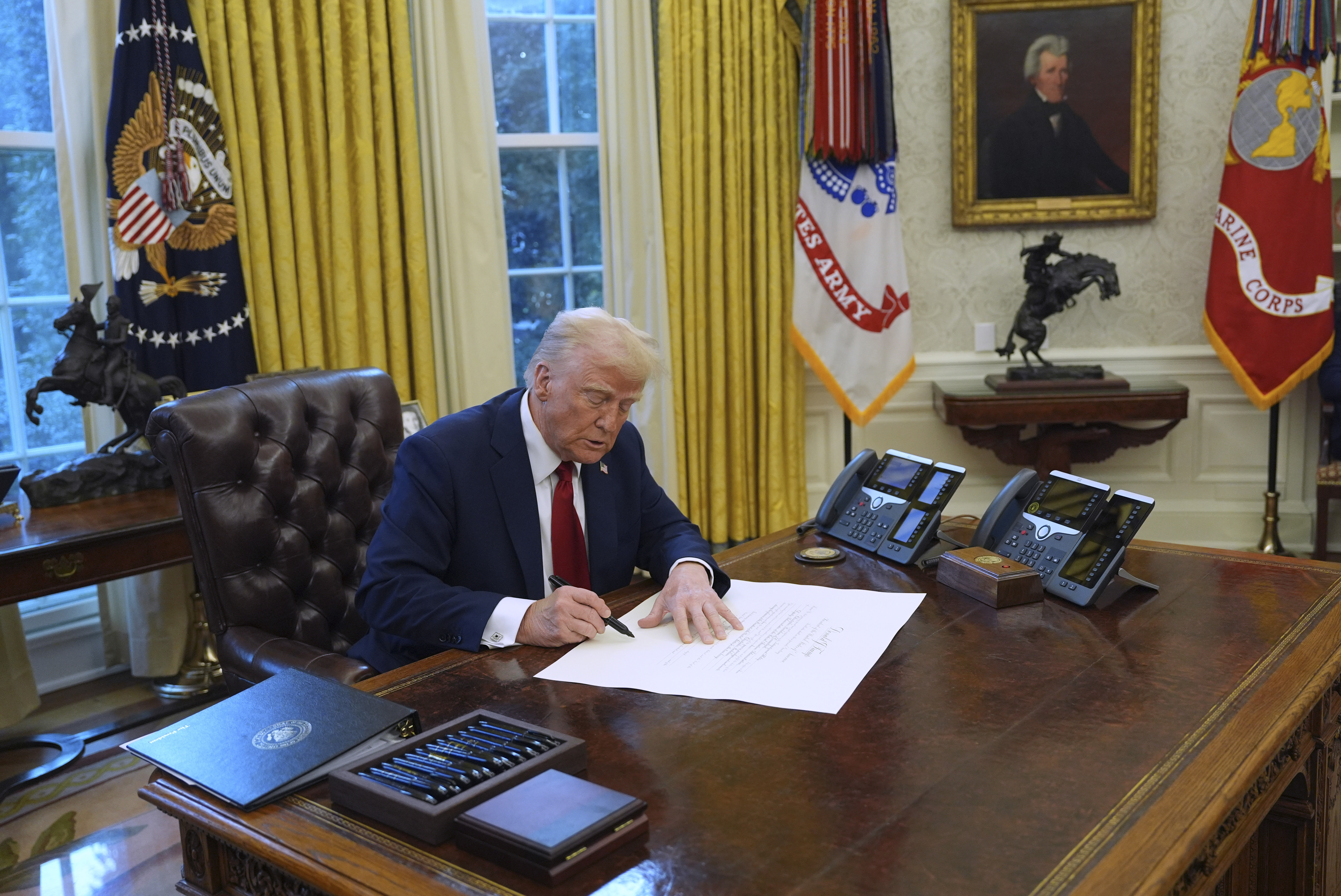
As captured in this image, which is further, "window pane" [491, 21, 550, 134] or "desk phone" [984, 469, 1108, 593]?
"window pane" [491, 21, 550, 134]

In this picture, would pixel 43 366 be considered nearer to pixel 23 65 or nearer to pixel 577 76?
pixel 23 65

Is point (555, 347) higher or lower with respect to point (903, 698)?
higher

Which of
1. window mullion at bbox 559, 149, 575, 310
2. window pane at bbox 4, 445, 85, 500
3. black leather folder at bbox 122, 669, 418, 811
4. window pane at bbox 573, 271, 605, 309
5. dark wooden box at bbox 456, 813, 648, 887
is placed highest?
window mullion at bbox 559, 149, 575, 310

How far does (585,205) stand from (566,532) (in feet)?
9.62

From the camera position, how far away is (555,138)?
454 cm

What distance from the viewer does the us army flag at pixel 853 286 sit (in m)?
4.52

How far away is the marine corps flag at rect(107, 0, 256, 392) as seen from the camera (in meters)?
3.44

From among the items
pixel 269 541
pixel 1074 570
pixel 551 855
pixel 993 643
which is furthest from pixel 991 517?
pixel 269 541

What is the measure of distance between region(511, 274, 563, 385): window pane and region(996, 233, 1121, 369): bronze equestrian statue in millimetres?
1926

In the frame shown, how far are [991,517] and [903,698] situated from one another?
68cm

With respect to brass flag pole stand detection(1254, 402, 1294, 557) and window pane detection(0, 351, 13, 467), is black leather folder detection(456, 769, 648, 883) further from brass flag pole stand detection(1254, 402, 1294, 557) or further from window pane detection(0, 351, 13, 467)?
brass flag pole stand detection(1254, 402, 1294, 557)

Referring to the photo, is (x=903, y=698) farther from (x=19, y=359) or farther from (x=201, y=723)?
(x=19, y=359)

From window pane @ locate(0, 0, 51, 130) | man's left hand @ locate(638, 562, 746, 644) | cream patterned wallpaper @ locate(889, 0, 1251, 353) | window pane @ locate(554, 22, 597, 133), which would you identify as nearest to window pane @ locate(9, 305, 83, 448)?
window pane @ locate(0, 0, 51, 130)

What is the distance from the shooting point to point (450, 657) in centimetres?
163
